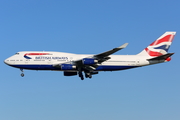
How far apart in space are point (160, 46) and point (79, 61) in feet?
55.8

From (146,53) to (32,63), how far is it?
2149 centimetres

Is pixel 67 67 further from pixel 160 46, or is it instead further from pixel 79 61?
pixel 160 46

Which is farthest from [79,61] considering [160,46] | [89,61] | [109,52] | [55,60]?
[160,46]

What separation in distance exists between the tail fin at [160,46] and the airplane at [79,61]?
21.5 inches

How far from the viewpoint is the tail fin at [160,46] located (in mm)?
71125

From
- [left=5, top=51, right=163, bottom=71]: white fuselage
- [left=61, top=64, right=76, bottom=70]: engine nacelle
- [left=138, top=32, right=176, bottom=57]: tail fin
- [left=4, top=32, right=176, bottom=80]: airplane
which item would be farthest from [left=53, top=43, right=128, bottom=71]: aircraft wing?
[left=138, top=32, right=176, bottom=57]: tail fin

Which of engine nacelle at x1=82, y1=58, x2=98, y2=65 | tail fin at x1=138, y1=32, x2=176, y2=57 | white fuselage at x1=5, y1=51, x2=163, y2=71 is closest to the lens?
engine nacelle at x1=82, y1=58, x2=98, y2=65

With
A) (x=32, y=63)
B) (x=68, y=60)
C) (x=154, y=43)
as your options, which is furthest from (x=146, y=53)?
(x=32, y=63)

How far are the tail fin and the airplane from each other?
545mm

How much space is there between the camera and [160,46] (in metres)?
71.6

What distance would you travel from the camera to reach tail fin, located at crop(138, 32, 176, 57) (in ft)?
233

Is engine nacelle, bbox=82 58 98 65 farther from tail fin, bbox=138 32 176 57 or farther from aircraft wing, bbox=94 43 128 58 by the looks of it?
tail fin, bbox=138 32 176 57

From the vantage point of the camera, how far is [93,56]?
64.4m

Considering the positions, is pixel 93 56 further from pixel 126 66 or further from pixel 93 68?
pixel 126 66
